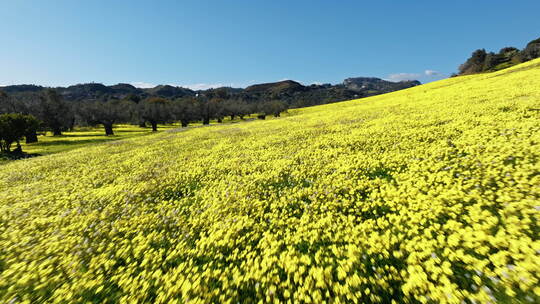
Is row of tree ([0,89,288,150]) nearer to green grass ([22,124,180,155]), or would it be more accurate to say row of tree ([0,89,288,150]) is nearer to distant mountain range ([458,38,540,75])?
green grass ([22,124,180,155])

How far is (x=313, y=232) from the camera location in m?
6.18

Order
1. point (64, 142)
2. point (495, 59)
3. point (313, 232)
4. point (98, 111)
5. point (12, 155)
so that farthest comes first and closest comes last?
point (495, 59)
point (98, 111)
point (64, 142)
point (12, 155)
point (313, 232)

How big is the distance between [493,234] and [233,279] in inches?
244

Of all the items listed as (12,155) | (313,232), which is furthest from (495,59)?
(12,155)

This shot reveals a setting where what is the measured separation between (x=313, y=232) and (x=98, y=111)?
77.0 m

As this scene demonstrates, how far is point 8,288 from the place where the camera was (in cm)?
580

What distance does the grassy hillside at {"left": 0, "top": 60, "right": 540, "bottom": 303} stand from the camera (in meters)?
4.36

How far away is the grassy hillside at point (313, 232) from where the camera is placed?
4.36 m

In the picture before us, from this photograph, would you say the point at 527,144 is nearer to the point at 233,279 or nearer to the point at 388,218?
the point at 388,218

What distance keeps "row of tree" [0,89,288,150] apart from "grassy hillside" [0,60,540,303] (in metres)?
42.8

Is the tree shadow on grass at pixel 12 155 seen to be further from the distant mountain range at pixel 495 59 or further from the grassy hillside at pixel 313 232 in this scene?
the distant mountain range at pixel 495 59

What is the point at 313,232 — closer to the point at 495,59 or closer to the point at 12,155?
the point at 12,155

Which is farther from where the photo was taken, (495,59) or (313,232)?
(495,59)

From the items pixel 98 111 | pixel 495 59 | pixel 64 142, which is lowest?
pixel 64 142
